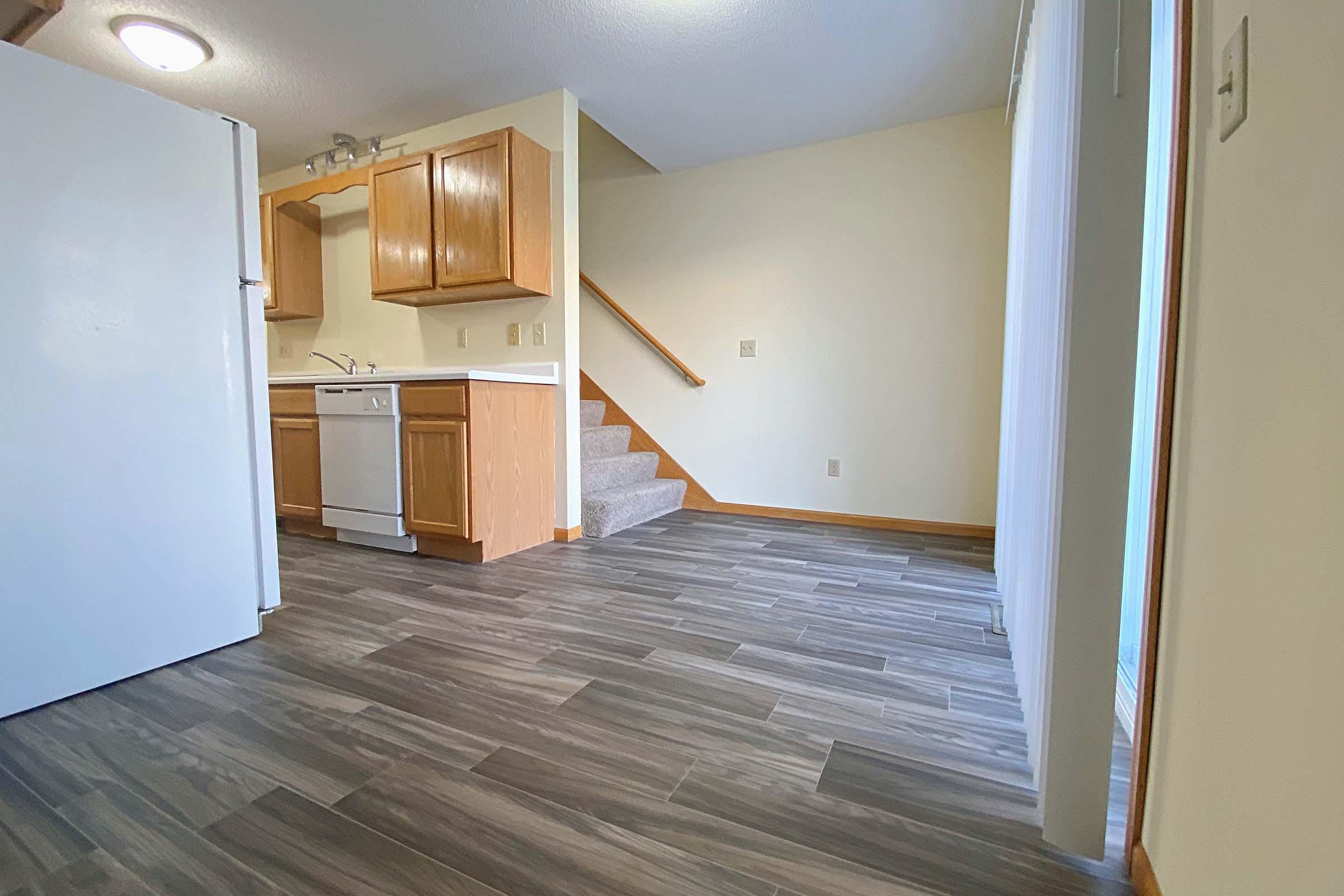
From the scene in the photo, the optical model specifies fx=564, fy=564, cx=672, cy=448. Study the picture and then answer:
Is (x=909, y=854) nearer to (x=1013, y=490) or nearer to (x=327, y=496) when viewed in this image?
(x=1013, y=490)

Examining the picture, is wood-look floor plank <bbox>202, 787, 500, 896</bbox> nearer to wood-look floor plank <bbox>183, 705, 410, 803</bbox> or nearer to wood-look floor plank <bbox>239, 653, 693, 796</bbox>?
wood-look floor plank <bbox>183, 705, 410, 803</bbox>

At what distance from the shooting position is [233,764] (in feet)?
3.69

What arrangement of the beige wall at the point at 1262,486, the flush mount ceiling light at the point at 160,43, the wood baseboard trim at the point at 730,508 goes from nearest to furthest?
the beige wall at the point at 1262,486 < the flush mount ceiling light at the point at 160,43 < the wood baseboard trim at the point at 730,508

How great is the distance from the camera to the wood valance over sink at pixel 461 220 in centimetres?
281

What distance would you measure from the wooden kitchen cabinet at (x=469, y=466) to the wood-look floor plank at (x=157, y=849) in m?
1.53

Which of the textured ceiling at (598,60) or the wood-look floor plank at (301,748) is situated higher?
the textured ceiling at (598,60)

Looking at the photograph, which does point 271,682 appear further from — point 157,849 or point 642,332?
point 642,332

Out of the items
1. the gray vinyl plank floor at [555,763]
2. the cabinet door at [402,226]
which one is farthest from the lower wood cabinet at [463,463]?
the cabinet door at [402,226]

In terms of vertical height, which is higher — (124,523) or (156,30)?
(156,30)

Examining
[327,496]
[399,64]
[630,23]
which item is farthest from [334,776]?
[399,64]

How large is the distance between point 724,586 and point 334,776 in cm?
144

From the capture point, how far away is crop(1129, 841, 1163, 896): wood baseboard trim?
0.78m

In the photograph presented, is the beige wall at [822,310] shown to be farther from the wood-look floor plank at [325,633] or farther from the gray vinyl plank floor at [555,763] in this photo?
the wood-look floor plank at [325,633]

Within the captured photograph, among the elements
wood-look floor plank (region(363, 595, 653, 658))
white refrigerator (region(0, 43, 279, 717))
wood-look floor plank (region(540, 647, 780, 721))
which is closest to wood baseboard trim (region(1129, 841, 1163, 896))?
wood-look floor plank (region(540, 647, 780, 721))
